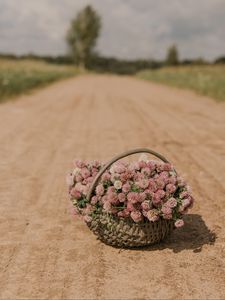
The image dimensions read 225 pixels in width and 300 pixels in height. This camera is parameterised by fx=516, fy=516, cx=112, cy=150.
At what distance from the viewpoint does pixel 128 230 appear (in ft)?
14.8

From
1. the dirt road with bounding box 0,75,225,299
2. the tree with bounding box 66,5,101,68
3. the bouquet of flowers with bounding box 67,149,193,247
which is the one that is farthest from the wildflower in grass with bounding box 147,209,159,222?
the tree with bounding box 66,5,101,68

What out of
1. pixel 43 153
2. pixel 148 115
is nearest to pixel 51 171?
pixel 43 153

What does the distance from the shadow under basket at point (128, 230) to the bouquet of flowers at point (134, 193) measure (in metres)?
0.04

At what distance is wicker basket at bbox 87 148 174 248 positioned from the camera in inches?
178

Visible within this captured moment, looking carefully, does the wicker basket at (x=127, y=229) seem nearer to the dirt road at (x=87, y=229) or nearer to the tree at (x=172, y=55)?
the dirt road at (x=87, y=229)

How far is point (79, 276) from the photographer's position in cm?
412

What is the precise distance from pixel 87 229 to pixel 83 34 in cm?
7650

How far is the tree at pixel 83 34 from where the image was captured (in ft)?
258

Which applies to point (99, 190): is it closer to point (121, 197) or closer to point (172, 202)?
point (121, 197)

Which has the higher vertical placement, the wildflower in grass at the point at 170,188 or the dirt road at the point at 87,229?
the wildflower in grass at the point at 170,188

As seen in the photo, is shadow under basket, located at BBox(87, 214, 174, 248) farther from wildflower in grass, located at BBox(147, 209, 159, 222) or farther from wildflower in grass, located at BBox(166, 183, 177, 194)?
wildflower in grass, located at BBox(166, 183, 177, 194)

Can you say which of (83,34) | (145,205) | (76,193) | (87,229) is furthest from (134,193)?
(83,34)

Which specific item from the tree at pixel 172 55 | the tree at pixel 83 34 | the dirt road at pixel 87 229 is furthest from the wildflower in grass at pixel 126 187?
the tree at pixel 172 55

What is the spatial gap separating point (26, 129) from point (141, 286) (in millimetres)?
7773
